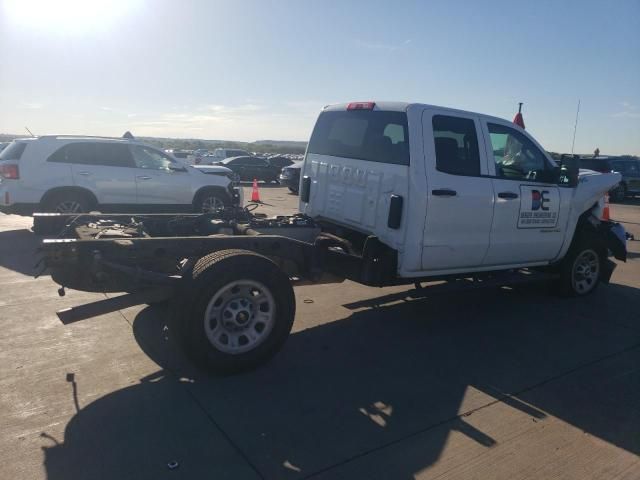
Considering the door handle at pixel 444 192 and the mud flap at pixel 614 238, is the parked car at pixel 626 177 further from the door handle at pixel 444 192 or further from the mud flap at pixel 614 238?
the door handle at pixel 444 192

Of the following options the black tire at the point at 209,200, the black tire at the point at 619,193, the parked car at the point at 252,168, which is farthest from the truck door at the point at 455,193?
the parked car at the point at 252,168

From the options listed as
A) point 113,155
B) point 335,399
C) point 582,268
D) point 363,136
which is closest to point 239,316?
point 335,399

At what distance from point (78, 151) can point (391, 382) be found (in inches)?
309

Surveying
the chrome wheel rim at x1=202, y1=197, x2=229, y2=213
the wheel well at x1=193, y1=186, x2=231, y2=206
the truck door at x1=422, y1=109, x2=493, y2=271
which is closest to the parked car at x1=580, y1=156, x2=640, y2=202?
the wheel well at x1=193, y1=186, x2=231, y2=206

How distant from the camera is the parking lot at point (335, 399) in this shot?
3.00 m

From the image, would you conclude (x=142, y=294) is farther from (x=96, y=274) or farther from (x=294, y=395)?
(x=294, y=395)

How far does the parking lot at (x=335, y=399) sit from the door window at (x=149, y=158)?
4.76 meters

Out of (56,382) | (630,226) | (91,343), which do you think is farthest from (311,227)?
(630,226)

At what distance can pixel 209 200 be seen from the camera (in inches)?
431

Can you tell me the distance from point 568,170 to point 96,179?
25.7 feet

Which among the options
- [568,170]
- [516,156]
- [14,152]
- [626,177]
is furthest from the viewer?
[626,177]

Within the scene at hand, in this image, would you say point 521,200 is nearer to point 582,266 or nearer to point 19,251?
point 582,266

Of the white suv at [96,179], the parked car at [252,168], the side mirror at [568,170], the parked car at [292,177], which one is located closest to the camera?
the side mirror at [568,170]

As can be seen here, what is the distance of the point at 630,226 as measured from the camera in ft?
47.1
